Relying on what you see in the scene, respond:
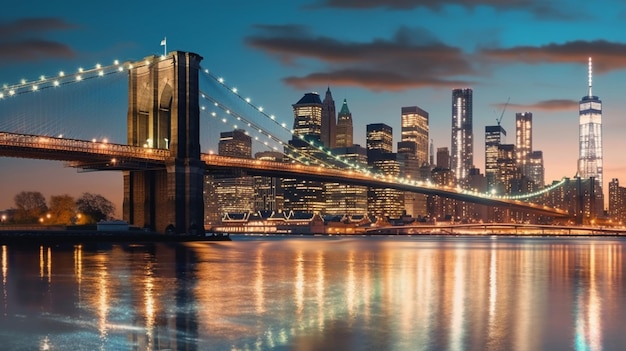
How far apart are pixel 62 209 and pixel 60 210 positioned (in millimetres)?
287

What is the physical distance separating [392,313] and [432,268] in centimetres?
1993

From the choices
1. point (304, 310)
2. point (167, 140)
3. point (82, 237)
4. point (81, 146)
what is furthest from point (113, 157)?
point (304, 310)

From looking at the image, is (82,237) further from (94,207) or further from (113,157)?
(94,207)

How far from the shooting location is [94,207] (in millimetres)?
109750

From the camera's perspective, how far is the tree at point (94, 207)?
312 ft

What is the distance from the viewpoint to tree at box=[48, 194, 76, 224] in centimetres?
9575

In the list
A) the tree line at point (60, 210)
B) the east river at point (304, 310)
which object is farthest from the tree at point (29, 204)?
the east river at point (304, 310)

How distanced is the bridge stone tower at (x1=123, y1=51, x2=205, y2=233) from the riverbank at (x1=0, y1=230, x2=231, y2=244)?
1.28m

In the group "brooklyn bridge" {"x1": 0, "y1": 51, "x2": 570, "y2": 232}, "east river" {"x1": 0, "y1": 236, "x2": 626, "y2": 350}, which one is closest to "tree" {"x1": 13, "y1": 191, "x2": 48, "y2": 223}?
"brooklyn bridge" {"x1": 0, "y1": 51, "x2": 570, "y2": 232}

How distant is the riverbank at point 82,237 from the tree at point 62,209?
2704cm

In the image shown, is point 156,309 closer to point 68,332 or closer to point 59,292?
point 68,332

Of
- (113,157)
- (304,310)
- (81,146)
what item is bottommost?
(304,310)

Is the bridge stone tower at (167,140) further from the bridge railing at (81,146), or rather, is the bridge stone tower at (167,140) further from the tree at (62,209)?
the tree at (62,209)

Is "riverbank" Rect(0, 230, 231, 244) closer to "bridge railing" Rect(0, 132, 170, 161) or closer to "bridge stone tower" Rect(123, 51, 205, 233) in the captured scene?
"bridge stone tower" Rect(123, 51, 205, 233)
